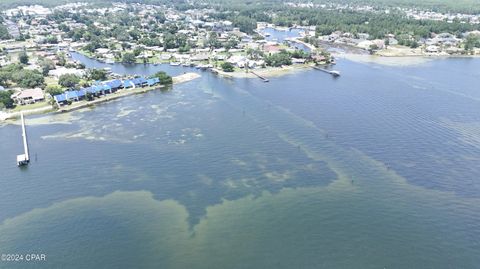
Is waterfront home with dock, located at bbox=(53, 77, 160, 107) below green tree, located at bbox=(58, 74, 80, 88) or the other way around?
below

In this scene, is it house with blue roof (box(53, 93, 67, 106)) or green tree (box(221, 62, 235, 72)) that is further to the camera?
green tree (box(221, 62, 235, 72))

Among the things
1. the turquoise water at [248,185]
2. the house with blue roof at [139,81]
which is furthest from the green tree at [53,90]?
the house with blue roof at [139,81]

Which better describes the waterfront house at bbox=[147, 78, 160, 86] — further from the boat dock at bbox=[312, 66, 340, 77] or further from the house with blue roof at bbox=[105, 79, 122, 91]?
the boat dock at bbox=[312, 66, 340, 77]

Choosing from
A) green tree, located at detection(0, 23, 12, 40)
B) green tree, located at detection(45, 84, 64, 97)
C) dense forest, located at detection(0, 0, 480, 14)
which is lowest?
green tree, located at detection(45, 84, 64, 97)

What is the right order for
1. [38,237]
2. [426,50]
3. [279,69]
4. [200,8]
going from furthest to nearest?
[200,8], [426,50], [279,69], [38,237]

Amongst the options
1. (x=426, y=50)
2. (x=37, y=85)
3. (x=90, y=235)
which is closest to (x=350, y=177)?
(x=90, y=235)

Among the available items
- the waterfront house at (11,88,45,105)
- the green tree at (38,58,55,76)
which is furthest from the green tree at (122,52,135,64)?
the waterfront house at (11,88,45,105)

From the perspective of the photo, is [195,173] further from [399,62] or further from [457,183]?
[399,62]

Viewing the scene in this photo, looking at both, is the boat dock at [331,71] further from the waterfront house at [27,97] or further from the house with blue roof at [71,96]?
the waterfront house at [27,97]

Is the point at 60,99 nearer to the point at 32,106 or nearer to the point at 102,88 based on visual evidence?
the point at 32,106
